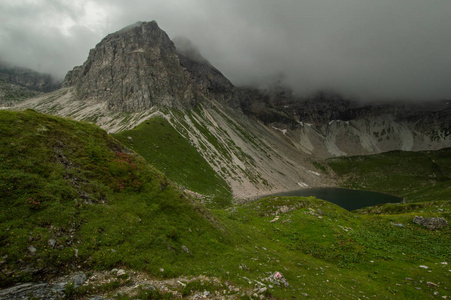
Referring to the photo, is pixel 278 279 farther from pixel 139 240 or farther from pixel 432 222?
pixel 432 222

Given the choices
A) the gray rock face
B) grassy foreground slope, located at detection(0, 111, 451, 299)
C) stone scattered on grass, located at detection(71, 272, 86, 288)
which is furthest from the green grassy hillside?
stone scattered on grass, located at detection(71, 272, 86, 288)

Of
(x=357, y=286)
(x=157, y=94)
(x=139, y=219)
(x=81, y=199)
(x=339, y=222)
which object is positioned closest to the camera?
(x=81, y=199)

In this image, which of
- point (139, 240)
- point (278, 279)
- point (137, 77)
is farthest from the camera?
point (137, 77)

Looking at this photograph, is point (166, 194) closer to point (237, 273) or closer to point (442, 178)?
point (237, 273)

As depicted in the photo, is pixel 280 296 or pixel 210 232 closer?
pixel 280 296

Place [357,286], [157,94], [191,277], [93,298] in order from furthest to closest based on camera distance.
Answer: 1. [157,94]
2. [357,286]
3. [191,277]
4. [93,298]

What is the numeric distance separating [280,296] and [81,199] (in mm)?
14199

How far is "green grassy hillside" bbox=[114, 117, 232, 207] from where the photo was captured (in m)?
68.9

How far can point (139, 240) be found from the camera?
12734 millimetres

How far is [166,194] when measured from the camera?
17891mm

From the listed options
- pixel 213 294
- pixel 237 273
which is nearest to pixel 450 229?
pixel 237 273

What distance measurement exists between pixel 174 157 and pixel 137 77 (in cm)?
10652

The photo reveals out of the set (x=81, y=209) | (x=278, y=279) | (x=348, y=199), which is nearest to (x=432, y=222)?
(x=278, y=279)

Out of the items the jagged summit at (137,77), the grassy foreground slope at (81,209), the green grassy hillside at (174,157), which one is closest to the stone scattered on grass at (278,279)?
the grassy foreground slope at (81,209)
